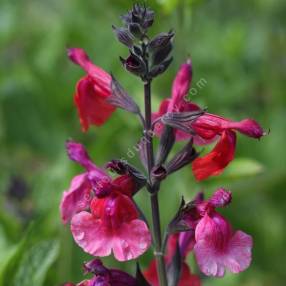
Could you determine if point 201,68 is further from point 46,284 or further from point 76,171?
point 46,284

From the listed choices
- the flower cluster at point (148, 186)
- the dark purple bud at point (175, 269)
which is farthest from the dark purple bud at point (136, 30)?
the dark purple bud at point (175, 269)

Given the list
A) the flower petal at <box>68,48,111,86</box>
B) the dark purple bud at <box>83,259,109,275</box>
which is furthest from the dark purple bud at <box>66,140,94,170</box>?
the dark purple bud at <box>83,259,109,275</box>

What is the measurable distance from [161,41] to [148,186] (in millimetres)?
322

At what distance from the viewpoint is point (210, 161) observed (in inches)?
65.9

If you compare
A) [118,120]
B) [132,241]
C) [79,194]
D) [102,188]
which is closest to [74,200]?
[79,194]

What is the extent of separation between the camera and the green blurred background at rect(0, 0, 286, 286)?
2.48 meters

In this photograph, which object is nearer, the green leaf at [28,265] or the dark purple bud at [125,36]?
the dark purple bud at [125,36]

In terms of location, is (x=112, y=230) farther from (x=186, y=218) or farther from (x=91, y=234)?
(x=186, y=218)

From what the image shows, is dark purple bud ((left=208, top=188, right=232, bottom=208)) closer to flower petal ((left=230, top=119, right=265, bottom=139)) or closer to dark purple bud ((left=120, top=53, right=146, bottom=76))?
flower petal ((left=230, top=119, right=265, bottom=139))

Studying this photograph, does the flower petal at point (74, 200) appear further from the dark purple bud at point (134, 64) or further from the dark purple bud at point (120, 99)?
the dark purple bud at point (134, 64)

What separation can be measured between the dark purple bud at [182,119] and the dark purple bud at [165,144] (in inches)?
3.3

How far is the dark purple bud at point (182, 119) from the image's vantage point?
5.36ft

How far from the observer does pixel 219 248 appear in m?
1.61

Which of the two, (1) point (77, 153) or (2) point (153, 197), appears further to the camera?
(1) point (77, 153)
